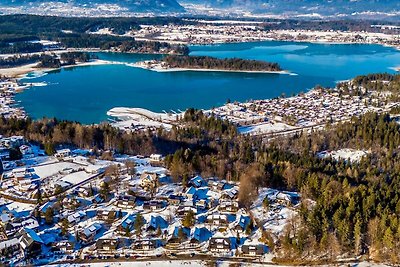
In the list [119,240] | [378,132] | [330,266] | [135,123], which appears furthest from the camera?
[135,123]

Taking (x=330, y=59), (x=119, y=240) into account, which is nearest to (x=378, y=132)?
(x=119, y=240)

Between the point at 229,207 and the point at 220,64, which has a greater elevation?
the point at 220,64

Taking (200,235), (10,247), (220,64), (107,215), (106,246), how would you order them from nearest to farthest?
(10,247) < (106,246) < (200,235) < (107,215) < (220,64)

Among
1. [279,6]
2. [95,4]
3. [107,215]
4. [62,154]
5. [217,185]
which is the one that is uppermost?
[279,6]

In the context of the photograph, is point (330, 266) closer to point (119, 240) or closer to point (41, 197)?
point (119, 240)

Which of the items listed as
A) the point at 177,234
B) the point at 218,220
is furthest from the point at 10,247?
the point at 218,220

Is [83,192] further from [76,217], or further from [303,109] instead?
[303,109]

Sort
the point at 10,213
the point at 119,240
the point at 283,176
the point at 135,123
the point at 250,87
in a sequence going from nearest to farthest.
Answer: the point at 119,240
the point at 10,213
the point at 283,176
the point at 135,123
the point at 250,87
